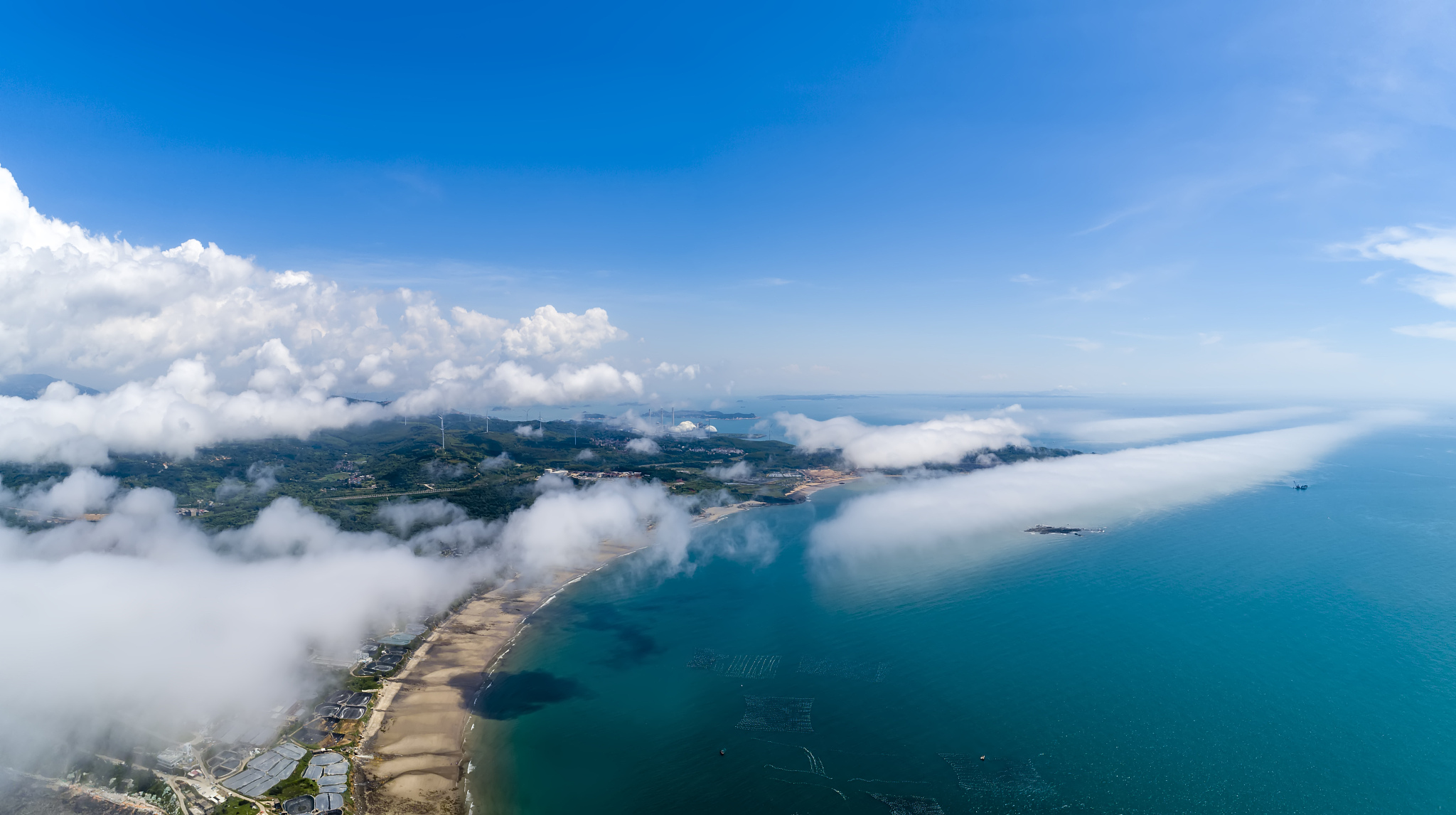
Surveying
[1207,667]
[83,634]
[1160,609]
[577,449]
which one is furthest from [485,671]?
[577,449]

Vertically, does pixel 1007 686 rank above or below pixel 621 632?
above

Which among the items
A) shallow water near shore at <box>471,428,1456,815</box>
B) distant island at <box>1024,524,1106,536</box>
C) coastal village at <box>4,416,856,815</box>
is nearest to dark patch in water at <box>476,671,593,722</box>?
shallow water near shore at <box>471,428,1456,815</box>

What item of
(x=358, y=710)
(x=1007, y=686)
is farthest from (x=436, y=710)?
(x=1007, y=686)

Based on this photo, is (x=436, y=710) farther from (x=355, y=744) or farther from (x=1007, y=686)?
(x=1007, y=686)

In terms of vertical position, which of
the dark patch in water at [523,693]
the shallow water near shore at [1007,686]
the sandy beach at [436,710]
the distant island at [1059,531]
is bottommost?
the dark patch in water at [523,693]

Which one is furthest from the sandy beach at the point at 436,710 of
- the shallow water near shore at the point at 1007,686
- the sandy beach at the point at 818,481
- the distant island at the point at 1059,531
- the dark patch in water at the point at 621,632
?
the distant island at the point at 1059,531

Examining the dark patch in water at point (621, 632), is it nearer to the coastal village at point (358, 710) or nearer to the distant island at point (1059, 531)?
the coastal village at point (358, 710)

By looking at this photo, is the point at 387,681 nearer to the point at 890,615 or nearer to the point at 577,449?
the point at 890,615
